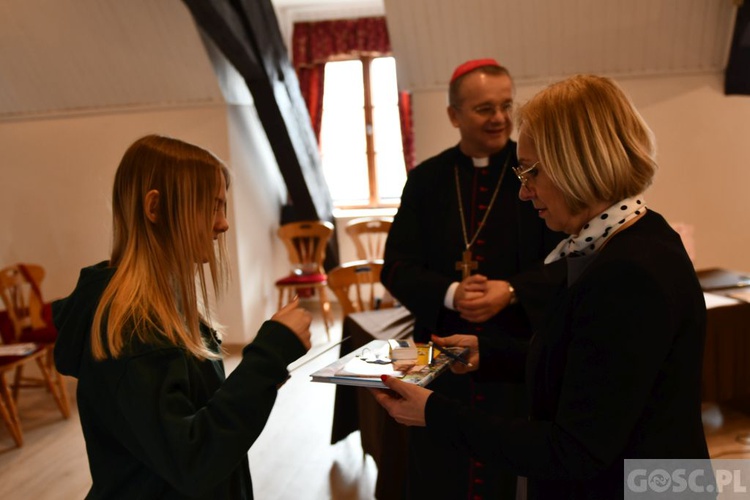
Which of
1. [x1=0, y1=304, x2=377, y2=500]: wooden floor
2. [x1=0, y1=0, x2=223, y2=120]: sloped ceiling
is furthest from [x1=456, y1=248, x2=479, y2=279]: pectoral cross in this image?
[x1=0, y1=0, x2=223, y2=120]: sloped ceiling

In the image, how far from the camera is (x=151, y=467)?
120 centimetres

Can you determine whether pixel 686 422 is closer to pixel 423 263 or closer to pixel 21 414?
pixel 423 263

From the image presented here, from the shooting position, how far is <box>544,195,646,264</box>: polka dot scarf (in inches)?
45.1

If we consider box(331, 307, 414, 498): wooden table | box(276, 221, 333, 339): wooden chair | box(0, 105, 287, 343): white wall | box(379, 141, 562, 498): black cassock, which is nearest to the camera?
box(379, 141, 562, 498): black cassock

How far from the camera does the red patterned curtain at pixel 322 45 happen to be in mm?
7070

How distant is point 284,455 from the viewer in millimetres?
3695

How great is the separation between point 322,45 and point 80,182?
2.85m

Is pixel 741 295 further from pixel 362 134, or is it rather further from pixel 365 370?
pixel 362 134

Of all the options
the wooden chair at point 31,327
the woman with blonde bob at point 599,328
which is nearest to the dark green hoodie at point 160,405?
the woman with blonde bob at point 599,328

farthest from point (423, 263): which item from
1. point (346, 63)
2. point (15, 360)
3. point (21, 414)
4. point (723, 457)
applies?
point (346, 63)

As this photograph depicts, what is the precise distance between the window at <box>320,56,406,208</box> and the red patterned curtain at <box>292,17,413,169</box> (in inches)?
6.0

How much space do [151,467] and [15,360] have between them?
3166mm

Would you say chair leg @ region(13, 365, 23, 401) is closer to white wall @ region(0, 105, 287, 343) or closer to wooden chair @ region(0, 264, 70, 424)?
wooden chair @ region(0, 264, 70, 424)

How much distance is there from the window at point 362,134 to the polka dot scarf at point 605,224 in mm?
6101
